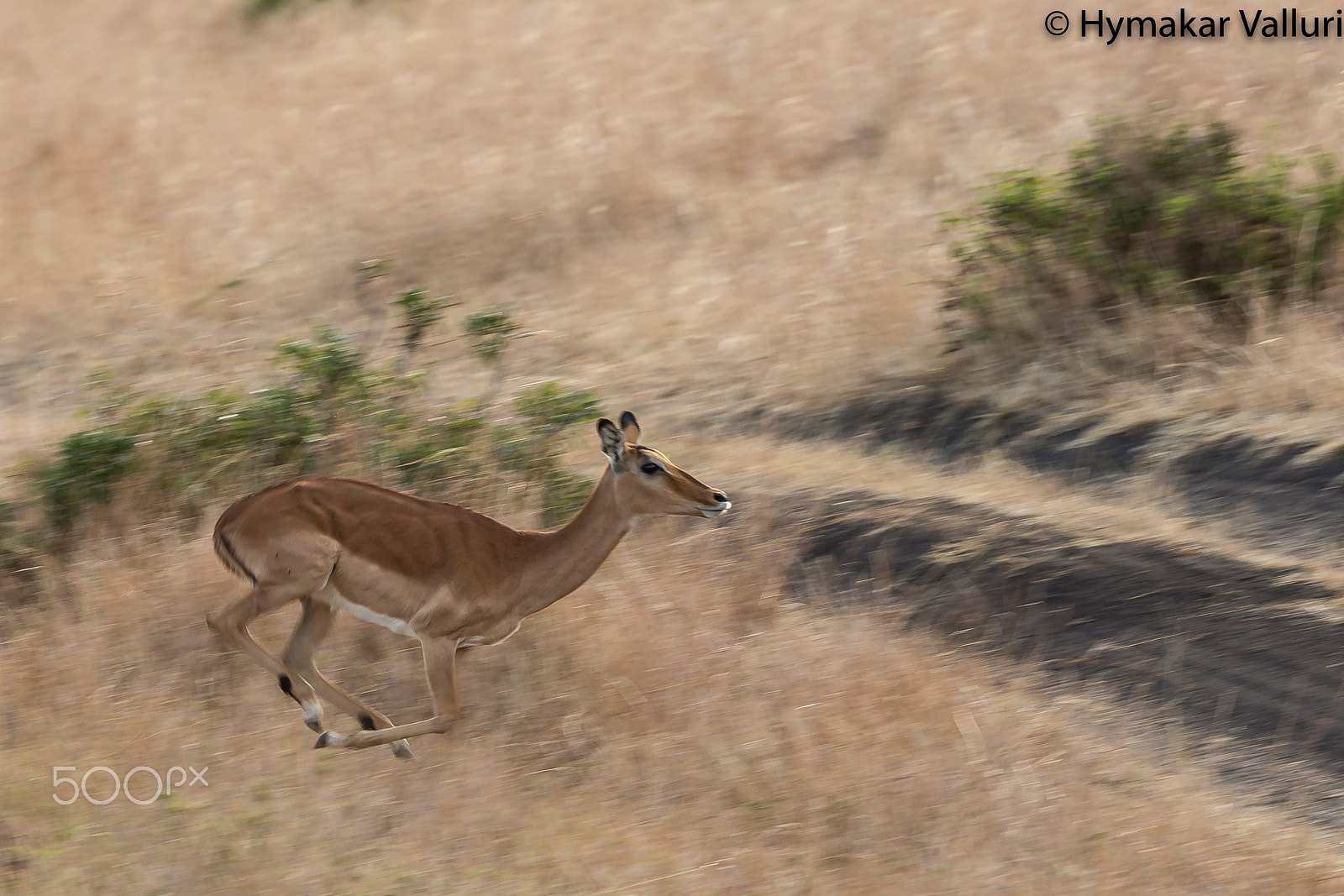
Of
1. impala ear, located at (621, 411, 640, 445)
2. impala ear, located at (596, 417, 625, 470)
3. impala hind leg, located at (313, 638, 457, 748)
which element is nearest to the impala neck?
impala ear, located at (596, 417, 625, 470)

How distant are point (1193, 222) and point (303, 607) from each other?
8218 mm

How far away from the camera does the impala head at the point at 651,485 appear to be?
20.5ft

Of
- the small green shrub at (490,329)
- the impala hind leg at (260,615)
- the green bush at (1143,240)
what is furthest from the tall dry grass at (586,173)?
the impala hind leg at (260,615)

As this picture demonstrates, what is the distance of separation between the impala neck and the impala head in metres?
0.07

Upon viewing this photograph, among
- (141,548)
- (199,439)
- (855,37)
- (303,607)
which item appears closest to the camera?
(303,607)

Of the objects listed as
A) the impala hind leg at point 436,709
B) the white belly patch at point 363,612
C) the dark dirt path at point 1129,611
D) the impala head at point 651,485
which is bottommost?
the dark dirt path at point 1129,611

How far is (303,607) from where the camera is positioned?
6531 millimetres

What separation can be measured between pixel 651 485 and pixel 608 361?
8149 mm

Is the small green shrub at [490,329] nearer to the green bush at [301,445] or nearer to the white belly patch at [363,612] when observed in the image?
the green bush at [301,445]

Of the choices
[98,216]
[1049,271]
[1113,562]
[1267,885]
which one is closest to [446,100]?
[98,216]

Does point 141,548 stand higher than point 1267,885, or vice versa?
point 141,548

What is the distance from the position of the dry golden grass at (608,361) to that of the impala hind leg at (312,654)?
0.77ft

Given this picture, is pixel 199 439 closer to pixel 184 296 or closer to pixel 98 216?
pixel 184 296

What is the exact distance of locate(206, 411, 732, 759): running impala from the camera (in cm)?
600
